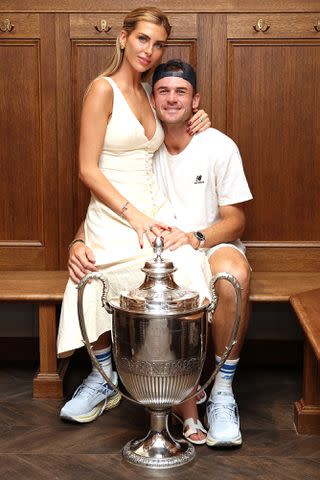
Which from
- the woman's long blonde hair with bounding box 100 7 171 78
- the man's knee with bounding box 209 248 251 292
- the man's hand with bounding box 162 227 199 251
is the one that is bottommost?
the man's knee with bounding box 209 248 251 292

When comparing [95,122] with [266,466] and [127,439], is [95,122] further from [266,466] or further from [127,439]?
[266,466]

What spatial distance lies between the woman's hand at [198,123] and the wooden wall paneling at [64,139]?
69 cm

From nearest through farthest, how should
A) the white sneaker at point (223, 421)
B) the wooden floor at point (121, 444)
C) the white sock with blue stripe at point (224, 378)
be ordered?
the wooden floor at point (121, 444) → the white sneaker at point (223, 421) → the white sock with blue stripe at point (224, 378)

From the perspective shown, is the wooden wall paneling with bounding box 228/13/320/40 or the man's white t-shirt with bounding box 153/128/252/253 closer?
the man's white t-shirt with bounding box 153/128/252/253

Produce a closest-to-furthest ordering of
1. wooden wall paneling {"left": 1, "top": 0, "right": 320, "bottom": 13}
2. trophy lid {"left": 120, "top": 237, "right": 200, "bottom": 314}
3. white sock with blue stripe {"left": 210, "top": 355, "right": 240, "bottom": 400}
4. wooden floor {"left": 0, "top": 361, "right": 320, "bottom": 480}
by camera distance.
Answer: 1. trophy lid {"left": 120, "top": 237, "right": 200, "bottom": 314}
2. wooden floor {"left": 0, "top": 361, "right": 320, "bottom": 480}
3. white sock with blue stripe {"left": 210, "top": 355, "right": 240, "bottom": 400}
4. wooden wall paneling {"left": 1, "top": 0, "right": 320, "bottom": 13}

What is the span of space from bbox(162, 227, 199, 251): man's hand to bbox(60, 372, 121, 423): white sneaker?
69 cm

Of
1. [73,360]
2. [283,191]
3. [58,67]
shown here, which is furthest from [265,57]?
[73,360]

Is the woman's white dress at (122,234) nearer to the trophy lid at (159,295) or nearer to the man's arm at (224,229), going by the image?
the man's arm at (224,229)

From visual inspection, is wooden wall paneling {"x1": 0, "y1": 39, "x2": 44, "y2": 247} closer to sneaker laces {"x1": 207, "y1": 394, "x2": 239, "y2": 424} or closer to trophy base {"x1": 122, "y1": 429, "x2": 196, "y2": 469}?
sneaker laces {"x1": 207, "y1": 394, "x2": 239, "y2": 424}

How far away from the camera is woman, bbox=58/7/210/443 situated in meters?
3.42

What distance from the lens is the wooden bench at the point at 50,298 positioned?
3.74 m

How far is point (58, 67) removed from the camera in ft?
13.4

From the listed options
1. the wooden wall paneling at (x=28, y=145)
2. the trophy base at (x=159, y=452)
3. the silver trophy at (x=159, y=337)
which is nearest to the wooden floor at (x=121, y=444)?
the trophy base at (x=159, y=452)

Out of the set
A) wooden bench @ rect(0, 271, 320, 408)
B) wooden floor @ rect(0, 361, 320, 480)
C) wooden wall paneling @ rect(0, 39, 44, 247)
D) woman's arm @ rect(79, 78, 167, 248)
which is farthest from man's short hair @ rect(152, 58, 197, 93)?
wooden floor @ rect(0, 361, 320, 480)
